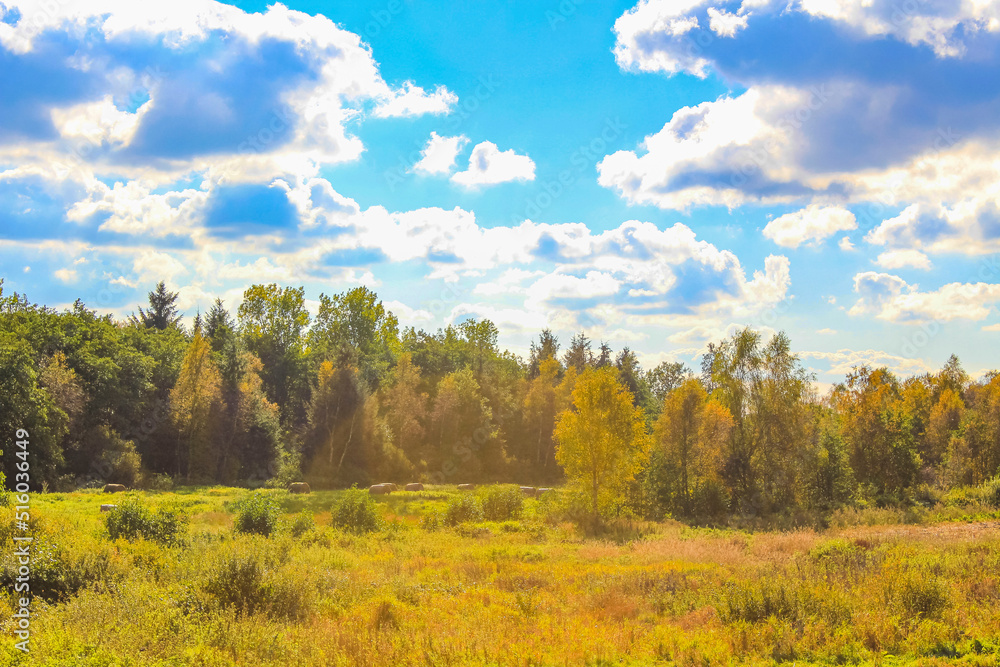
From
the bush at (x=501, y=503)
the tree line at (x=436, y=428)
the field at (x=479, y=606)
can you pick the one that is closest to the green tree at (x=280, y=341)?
Answer: the tree line at (x=436, y=428)

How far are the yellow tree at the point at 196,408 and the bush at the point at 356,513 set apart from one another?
26.2 m

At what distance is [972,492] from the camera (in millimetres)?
38438

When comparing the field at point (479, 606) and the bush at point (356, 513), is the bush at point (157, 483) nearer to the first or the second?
the bush at point (356, 513)

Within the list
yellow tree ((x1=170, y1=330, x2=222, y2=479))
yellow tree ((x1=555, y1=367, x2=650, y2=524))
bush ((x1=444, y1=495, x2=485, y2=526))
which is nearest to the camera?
bush ((x1=444, y1=495, x2=485, y2=526))

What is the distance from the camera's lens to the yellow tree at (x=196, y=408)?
46.9 meters

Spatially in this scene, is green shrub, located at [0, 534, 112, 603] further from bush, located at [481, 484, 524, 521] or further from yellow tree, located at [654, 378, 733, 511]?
yellow tree, located at [654, 378, 733, 511]

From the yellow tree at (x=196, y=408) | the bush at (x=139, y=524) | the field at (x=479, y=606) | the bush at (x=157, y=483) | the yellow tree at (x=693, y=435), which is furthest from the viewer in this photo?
the yellow tree at (x=196, y=408)

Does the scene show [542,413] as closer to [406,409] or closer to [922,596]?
[406,409]

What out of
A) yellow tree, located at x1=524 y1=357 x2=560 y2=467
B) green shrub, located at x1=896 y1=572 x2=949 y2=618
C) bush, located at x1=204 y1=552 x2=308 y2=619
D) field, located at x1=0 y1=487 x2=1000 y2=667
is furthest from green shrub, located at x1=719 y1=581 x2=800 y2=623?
yellow tree, located at x1=524 y1=357 x2=560 y2=467

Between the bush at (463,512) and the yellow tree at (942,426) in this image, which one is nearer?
the bush at (463,512)

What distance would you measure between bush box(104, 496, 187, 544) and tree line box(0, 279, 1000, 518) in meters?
18.8

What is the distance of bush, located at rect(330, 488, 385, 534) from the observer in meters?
26.3

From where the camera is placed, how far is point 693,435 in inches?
1662

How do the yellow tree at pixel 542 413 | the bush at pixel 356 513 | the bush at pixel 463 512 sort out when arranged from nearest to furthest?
1. the bush at pixel 356 513
2. the bush at pixel 463 512
3. the yellow tree at pixel 542 413
